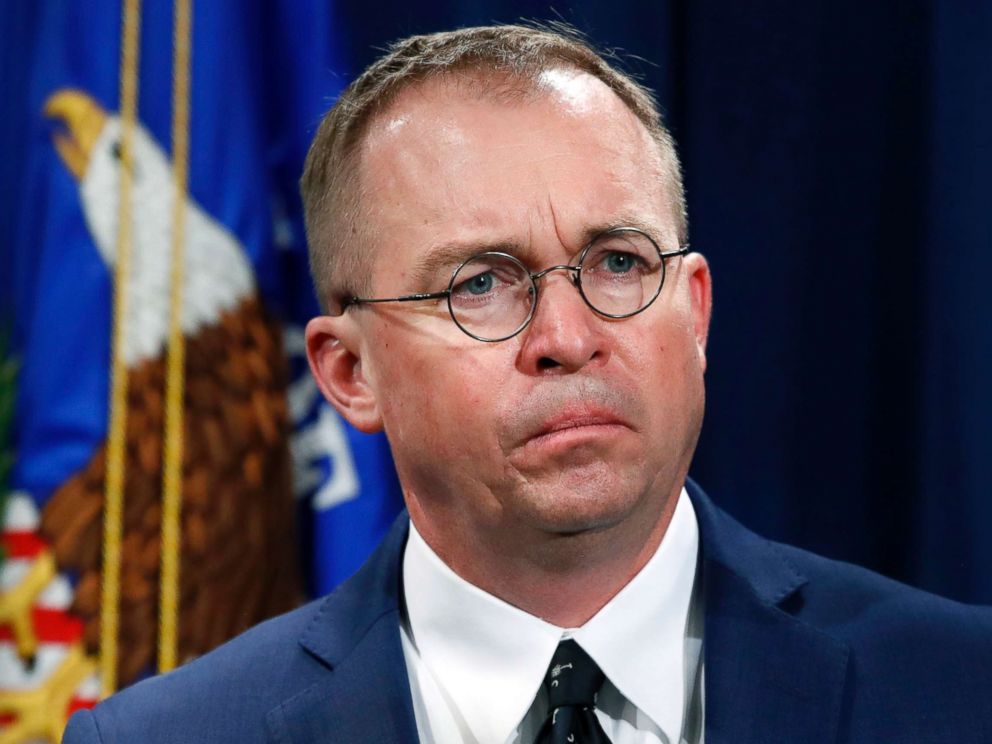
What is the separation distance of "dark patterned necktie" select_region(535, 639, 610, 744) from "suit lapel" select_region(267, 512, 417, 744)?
0.62 feet

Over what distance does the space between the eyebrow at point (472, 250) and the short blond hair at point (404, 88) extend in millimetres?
120

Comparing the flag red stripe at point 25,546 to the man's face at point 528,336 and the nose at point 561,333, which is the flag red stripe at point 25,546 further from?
the nose at point 561,333

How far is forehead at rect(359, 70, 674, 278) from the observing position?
162 centimetres

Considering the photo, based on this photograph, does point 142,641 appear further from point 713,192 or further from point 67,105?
point 713,192

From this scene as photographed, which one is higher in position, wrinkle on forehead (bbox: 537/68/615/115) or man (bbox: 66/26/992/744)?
wrinkle on forehead (bbox: 537/68/615/115)

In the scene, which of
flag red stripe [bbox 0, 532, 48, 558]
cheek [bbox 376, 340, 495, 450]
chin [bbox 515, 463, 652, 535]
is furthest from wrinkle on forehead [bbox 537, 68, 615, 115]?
flag red stripe [bbox 0, 532, 48, 558]

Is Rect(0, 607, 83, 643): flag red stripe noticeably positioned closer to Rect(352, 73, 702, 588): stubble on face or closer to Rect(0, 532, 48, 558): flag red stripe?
Rect(0, 532, 48, 558): flag red stripe

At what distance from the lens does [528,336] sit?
158 cm

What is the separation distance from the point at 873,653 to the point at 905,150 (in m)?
0.95

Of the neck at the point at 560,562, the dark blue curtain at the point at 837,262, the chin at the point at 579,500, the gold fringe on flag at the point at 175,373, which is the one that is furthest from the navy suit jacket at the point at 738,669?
the gold fringe on flag at the point at 175,373

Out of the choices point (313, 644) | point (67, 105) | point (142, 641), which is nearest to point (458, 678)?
point (313, 644)

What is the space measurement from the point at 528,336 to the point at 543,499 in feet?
0.64

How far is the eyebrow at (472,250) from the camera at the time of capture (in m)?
1.61

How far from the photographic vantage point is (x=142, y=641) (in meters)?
2.46
